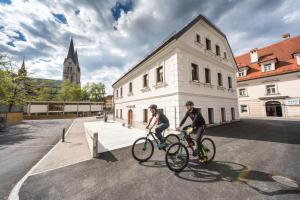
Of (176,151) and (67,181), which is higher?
(176,151)

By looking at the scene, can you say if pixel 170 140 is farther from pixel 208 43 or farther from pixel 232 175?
pixel 208 43

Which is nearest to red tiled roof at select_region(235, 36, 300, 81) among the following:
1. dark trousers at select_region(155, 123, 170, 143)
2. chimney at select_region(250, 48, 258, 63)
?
chimney at select_region(250, 48, 258, 63)

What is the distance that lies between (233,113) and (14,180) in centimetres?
1798

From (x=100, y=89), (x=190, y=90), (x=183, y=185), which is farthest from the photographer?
(x=100, y=89)

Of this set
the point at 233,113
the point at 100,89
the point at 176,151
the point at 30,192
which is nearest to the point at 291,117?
the point at 233,113

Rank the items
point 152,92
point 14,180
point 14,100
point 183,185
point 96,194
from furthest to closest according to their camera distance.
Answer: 1. point 14,100
2. point 152,92
3. point 14,180
4. point 183,185
5. point 96,194

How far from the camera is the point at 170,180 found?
3312 millimetres

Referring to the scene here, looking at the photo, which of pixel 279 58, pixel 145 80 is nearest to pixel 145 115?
pixel 145 80

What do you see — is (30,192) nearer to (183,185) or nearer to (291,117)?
(183,185)

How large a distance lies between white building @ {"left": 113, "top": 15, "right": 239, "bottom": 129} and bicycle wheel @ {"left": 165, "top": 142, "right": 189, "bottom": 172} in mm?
5035

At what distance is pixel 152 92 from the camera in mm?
11461

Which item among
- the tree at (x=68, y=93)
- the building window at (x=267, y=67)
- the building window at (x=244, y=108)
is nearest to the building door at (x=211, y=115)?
the building window at (x=244, y=108)

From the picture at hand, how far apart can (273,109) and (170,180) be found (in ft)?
84.0

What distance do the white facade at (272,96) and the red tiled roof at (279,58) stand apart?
29.6 inches
